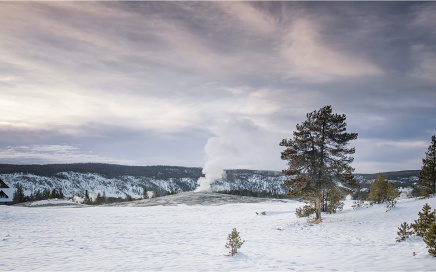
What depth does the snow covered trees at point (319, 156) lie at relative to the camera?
27.8 metres

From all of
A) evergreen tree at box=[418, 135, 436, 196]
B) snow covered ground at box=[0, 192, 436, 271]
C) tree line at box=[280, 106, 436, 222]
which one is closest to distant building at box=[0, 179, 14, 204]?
snow covered ground at box=[0, 192, 436, 271]

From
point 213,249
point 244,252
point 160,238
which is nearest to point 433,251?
point 244,252

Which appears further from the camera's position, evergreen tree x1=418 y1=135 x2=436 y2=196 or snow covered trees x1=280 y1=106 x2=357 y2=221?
evergreen tree x1=418 y1=135 x2=436 y2=196

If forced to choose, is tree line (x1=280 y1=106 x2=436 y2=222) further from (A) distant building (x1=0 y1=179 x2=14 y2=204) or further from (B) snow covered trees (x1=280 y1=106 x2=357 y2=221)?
(A) distant building (x1=0 y1=179 x2=14 y2=204)

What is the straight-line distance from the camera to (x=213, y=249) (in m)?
17.0

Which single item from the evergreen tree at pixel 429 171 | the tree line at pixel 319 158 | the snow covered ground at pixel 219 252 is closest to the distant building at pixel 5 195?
the snow covered ground at pixel 219 252

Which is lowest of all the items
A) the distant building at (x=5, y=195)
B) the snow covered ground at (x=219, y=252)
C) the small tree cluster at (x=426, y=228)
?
the distant building at (x=5, y=195)

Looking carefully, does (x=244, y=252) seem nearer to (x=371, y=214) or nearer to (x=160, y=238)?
(x=160, y=238)

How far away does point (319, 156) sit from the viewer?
28.1 meters

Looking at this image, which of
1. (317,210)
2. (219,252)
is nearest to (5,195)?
(317,210)

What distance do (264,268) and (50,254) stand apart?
36.6ft

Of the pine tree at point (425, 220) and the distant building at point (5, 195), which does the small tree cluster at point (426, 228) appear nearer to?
the pine tree at point (425, 220)

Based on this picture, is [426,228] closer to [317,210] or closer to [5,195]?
[317,210]

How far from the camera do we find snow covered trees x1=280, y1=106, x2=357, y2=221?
27.8 metres
